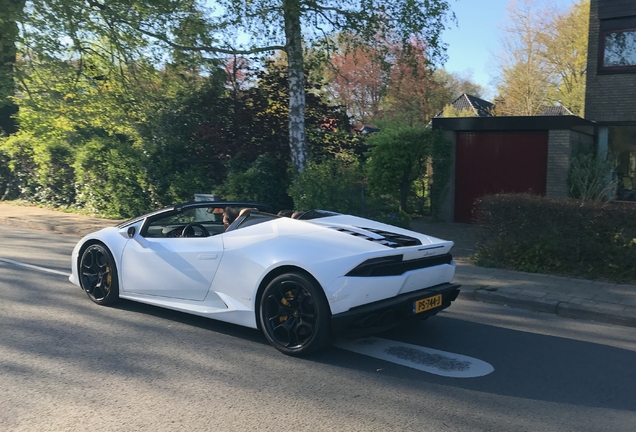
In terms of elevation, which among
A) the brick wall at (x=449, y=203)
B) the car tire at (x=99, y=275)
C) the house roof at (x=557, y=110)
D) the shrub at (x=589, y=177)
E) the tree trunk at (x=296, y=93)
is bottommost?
the car tire at (x=99, y=275)

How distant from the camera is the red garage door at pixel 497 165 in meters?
14.1

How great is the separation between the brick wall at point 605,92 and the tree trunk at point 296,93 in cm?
816

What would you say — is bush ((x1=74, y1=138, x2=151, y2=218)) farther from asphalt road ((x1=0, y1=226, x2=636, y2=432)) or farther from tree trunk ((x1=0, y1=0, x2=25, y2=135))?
asphalt road ((x1=0, y1=226, x2=636, y2=432))

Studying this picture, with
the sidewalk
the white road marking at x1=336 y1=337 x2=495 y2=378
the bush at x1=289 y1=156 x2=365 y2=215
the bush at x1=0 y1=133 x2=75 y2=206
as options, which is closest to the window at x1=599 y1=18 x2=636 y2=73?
the bush at x1=289 y1=156 x2=365 y2=215

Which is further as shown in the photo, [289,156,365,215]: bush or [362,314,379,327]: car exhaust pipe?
[289,156,365,215]: bush

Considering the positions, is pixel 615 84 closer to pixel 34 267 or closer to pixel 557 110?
pixel 34 267

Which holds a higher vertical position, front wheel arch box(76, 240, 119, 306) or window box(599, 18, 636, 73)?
window box(599, 18, 636, 73)

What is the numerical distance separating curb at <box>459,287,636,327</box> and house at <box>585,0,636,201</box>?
9563 millimetres

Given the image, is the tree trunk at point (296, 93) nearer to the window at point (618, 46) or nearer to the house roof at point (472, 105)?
the window at point (618, 46)

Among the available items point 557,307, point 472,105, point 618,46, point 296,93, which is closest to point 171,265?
point 557,307

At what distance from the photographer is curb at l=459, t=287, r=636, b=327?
21.7ft

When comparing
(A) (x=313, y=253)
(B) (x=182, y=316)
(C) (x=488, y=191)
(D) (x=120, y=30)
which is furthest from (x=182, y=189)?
(A) (x=313, y=253)

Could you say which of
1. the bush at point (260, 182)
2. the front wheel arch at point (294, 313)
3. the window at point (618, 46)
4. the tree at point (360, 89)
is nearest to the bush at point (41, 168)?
the bush at point (260, 182)

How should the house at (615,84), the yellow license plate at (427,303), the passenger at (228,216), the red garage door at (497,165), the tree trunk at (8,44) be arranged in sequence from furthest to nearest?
the house at (615,84) → the tree trunk at (8,44) → the red garage door at (497,165) → the passenger at (228,216) → the yellow license plate at (427,303)
